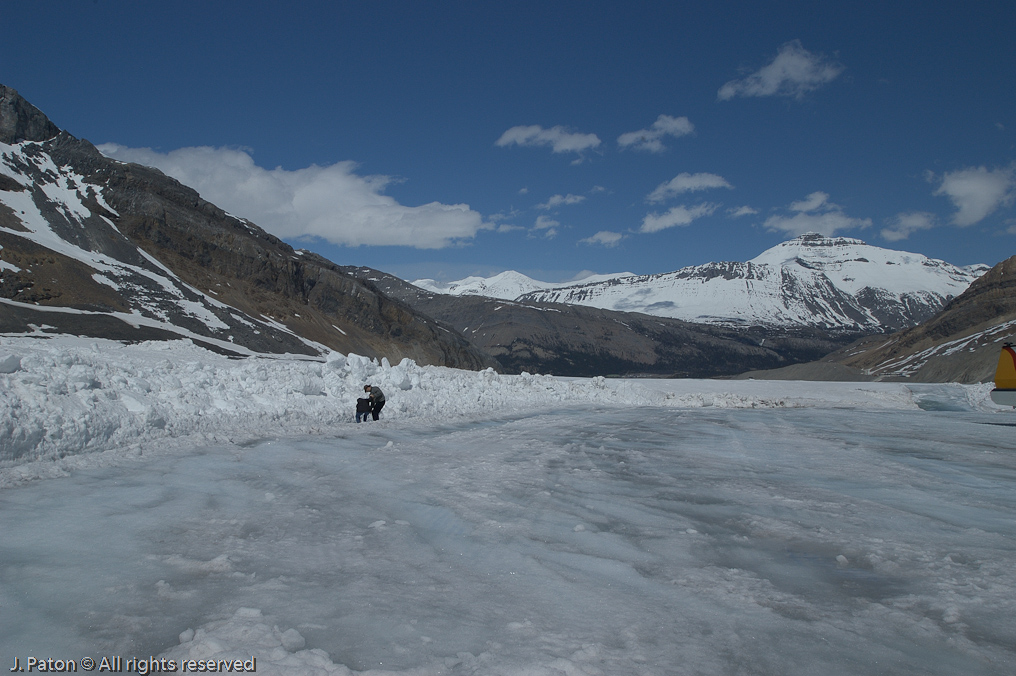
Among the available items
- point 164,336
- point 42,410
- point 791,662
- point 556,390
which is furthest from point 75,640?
point 164,336

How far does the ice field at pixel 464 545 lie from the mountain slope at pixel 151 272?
2966 centimetres

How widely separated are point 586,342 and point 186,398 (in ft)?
492

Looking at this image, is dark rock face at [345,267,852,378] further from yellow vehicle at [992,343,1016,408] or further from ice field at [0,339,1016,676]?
ice field at [0,339,1016,676]

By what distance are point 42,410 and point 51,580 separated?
4.87m

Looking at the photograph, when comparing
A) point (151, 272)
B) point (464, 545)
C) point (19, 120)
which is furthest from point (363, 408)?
point (19, 120)

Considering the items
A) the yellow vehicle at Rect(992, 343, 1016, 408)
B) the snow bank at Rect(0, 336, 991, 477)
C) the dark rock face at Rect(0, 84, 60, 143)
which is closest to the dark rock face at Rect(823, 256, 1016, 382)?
the yellow vehicle at Rect(992, 343, 1016, 408)

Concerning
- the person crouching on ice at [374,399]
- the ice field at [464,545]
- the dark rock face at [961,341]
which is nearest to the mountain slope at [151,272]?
the person crouching on ice at [374,399]

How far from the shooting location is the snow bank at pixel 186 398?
8016mm

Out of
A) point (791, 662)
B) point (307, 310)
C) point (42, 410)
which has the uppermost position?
point (307, 310)

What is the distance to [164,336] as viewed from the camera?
37.7 m

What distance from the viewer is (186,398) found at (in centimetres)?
1095

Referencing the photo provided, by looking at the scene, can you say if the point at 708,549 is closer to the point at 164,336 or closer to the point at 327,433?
the point at 327,433

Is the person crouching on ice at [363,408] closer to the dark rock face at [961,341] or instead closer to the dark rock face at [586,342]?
the dark rock face at [961,341]

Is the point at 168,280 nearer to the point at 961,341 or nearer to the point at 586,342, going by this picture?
the point at 961,341
